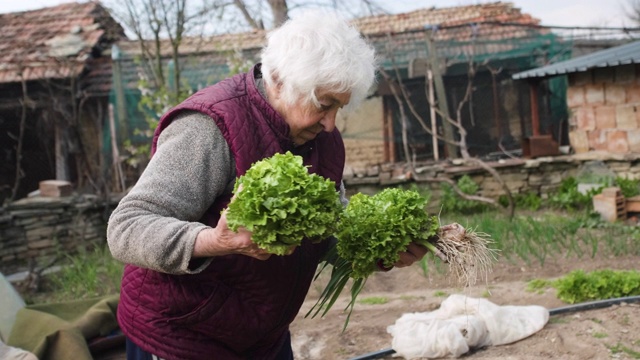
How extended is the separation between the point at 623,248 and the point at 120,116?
8.26 meters

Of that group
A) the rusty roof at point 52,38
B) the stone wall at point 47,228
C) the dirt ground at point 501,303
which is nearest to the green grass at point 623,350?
the dirt ground at point 501,303

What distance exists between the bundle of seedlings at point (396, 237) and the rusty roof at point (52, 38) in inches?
379

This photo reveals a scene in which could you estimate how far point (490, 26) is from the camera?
13016 mm

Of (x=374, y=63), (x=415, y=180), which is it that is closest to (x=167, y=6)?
(x=415, y=180)

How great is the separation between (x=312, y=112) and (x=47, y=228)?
8173 mm

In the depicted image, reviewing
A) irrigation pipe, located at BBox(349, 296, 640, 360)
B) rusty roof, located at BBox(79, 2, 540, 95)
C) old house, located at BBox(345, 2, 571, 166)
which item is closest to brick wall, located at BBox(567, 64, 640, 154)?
old house, located at BBox(345, 2, 571, 166)

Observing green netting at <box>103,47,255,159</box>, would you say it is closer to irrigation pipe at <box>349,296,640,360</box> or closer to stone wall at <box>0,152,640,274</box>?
stone wall at <box>0,152,640,274</box>

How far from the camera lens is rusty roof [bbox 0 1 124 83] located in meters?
11.7

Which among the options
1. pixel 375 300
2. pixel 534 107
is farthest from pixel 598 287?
pixel 534 107

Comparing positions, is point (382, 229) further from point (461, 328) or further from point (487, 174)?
point (487, 174)

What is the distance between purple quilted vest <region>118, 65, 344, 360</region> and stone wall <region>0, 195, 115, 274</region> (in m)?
A: 7.17

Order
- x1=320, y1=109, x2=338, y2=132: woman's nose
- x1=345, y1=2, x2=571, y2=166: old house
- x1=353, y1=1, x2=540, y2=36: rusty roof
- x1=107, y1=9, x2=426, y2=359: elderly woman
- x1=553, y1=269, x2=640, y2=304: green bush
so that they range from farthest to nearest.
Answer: x1=353, y1=1, x2=540, y2=36: rusty roof < x1=345, y1=2, x2=571, y2=166: old house < x1=553, y1=269, x2=640, y2=304: green bush < x1=320, y1=109, x2=338, y2=132: woman's nose < x1=107, y1=9, x2=426, y2=359: elderly woman

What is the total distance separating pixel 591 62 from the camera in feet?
37.5

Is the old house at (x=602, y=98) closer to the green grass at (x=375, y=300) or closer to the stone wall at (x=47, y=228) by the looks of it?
the green grass at (x=375, y=300)
